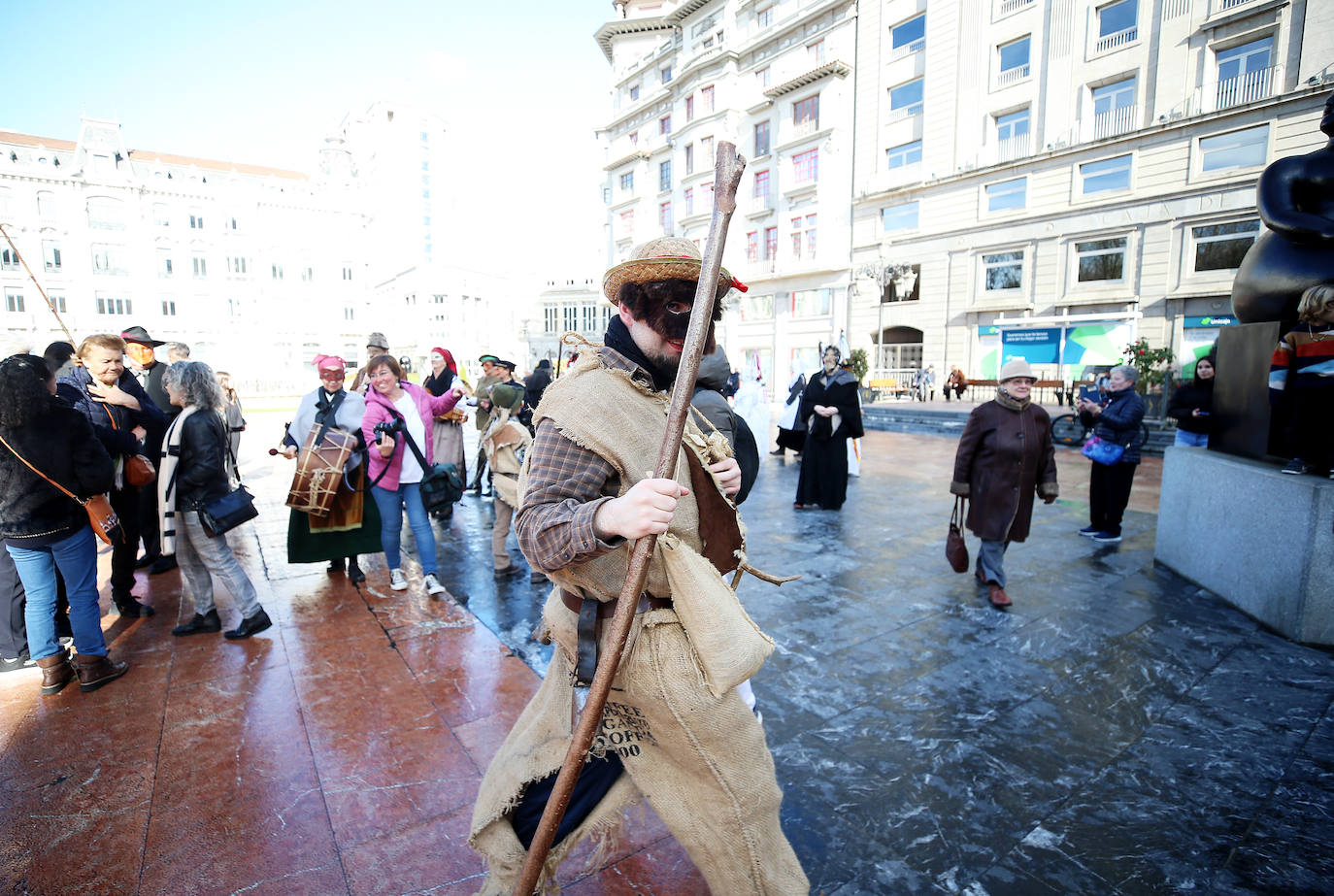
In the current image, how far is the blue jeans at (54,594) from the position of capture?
322cm

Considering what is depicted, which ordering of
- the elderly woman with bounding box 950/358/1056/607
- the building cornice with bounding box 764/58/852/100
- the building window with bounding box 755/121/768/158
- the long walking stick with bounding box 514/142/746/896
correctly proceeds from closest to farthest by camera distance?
the long walking stick with bounding box 514/142/746/896 < the elderly woman with bounding box 950/358/1056/607 < the building cornice with bounding box 764/58/852/100 < the building window with bounding box 755/121/768/158

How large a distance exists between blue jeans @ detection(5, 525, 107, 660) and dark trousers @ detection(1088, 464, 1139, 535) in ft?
25.5

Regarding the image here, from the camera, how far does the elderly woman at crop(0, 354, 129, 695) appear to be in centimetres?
306

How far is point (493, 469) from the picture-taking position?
5.01 meters

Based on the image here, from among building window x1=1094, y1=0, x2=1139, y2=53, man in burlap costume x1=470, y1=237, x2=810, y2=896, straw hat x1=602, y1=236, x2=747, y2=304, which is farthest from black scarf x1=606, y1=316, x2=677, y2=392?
building window x1=1094, y1=0, x2=1139, y2=53

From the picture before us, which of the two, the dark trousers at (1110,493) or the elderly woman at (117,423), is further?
the dark trousers at (1110,493)

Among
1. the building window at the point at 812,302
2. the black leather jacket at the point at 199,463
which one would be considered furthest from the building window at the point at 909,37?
the black leather jacket at the point at 199,463

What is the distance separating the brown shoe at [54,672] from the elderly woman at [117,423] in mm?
746

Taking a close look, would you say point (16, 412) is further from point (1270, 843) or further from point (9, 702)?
point (1270, 843)

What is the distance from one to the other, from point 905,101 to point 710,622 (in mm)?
32378

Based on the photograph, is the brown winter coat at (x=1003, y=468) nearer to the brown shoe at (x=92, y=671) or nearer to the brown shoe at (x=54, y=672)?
the brown shoe at (x=92, y=671)

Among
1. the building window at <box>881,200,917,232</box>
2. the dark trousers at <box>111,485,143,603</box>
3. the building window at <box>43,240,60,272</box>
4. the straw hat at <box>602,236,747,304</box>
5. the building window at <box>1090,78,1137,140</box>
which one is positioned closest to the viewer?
the straw hat at <box>602,236,747,304</box>

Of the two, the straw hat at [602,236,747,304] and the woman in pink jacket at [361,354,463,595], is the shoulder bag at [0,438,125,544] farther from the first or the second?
the straw hat at [602,236,747,304]

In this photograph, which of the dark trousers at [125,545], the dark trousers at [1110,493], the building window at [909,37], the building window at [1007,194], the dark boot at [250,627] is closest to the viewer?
the dark boot at [250,627]
